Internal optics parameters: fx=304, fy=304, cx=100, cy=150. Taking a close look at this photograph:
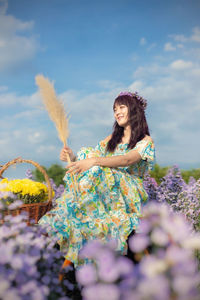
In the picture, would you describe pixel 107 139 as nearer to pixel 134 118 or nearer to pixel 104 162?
pixel 134 118

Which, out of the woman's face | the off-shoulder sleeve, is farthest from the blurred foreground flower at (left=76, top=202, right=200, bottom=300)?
the woman's face

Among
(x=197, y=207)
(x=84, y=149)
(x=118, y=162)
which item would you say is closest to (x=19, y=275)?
(x=118, y=162)

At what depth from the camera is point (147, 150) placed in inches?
114

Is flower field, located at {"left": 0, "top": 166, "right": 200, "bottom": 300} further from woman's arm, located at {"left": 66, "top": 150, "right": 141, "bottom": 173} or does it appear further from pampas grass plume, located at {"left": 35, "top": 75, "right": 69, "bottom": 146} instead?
pampas grass plume, located at {"left": 35, "top": 75, "right": 69, "bottom": 146}

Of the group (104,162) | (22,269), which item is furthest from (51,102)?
(22,269)

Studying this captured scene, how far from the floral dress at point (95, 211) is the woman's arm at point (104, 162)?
0.17 feet

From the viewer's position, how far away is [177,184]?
4.36 meters

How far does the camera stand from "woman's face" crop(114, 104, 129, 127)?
3281 millimetres

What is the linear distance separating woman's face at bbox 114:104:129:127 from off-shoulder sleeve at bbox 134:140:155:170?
409 mm

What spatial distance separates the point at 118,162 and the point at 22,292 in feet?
5.28

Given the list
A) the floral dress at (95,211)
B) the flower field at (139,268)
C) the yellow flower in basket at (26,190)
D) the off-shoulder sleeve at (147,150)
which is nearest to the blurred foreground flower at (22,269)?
the flower field at (139,268)

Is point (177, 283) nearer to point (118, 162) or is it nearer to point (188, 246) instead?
point (188, 246)

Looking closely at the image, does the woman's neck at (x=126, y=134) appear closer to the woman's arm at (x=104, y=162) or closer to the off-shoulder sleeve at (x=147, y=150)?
the off-shoulder sleeve at (x=147, y=150)

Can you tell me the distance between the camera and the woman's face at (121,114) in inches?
129
